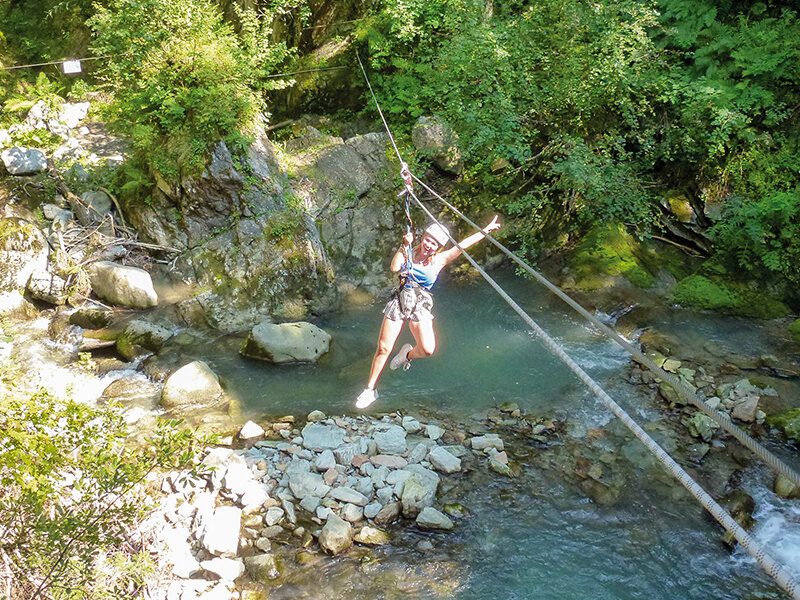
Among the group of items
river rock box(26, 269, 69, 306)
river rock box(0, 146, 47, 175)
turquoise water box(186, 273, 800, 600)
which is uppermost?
river rock box(0, 146, 47, 175)

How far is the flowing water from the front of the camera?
14.1ft

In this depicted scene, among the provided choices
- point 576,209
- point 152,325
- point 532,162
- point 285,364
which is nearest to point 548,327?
point 576,209

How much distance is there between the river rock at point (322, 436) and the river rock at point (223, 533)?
118cm

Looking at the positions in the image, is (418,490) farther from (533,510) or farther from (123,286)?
(123,286)

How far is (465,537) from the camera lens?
186 inches

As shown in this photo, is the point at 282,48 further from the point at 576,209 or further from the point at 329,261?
the point at 576,209

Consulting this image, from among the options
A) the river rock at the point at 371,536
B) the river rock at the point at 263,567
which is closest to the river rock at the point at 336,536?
the river rock at the point at 371,536

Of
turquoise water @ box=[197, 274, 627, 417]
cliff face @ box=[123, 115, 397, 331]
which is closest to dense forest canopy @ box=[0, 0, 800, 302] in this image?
cliff face @ box=[123, 115, 397, 331]

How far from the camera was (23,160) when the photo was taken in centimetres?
939

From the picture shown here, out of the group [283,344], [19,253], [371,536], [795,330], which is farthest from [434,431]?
[19,253]

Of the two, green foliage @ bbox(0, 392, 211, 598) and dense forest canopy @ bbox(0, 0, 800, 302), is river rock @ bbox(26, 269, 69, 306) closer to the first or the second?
dense forest canopy @ bbox(0, 0, 800, 302)

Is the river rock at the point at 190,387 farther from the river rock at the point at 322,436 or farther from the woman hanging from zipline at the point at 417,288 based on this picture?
the woman hanging from zipline at the point at 417,288

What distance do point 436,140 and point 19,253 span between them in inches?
277

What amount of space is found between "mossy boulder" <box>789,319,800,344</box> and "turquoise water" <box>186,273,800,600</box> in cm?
47
